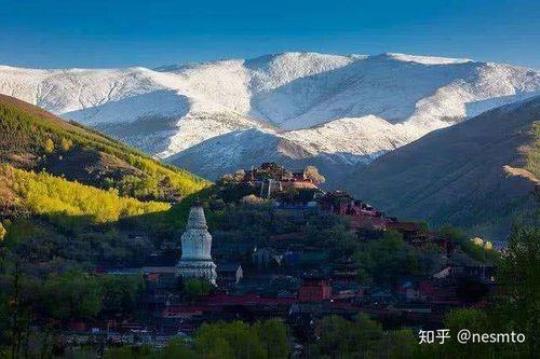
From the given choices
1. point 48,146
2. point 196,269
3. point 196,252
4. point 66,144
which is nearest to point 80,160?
point 48,146

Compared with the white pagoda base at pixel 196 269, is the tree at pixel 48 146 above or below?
above

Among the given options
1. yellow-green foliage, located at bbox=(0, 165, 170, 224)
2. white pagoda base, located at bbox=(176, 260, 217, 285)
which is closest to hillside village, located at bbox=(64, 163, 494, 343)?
white pagoda base, located at bbox=(176, 260, 217, 285)

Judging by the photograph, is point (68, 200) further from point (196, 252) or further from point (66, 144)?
point (196, 252)

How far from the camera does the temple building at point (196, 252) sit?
79.2 metres

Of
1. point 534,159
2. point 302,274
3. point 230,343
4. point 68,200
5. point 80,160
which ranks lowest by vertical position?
point 230,343

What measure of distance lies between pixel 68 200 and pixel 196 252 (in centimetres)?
3726

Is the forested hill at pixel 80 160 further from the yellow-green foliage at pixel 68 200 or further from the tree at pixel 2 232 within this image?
the tree at pixel 2 232

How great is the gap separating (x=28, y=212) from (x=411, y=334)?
54.6 metres

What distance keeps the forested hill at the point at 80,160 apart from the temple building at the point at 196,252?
1900 inches

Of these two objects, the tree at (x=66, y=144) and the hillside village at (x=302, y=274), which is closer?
the hillside village at (x=302, y=274)

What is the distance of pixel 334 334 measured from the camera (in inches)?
2277

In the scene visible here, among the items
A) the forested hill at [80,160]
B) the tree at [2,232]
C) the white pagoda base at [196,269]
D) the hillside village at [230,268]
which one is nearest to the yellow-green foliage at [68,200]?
the hillside village at [230,268]

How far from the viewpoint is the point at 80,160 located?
142625 mm

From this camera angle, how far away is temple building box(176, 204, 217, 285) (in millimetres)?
79188
